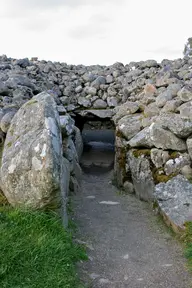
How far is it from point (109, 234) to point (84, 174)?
17.1 feet

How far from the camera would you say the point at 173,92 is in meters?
9.50

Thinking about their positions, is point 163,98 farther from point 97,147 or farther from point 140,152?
point 97,147

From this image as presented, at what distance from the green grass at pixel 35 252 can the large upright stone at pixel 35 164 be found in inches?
10.2

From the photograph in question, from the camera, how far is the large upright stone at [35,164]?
5531 millimetres

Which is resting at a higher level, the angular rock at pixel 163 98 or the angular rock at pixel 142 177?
the angular rock at pixel 163 98

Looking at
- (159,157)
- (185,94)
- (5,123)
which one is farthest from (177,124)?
(5,123)

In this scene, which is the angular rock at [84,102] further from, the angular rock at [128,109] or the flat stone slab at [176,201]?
the flat stone slab at [176,201]

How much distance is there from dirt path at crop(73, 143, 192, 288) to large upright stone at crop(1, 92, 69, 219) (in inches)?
Result: 44.9

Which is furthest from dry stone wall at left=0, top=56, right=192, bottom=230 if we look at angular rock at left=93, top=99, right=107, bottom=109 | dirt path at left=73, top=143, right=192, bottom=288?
angular rock at left=93, top=99, right=107, bottom=109

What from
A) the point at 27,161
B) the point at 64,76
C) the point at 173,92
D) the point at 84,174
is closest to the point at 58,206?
the point at 27,161

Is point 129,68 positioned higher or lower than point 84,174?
higher

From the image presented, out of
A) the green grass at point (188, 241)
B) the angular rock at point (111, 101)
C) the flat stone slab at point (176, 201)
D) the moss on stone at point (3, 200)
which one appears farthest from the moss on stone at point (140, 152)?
the angular rock at point (111, 101)

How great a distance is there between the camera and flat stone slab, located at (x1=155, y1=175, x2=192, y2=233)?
656 centimetres

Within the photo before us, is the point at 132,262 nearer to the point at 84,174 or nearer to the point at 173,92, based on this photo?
the point at 173,92
